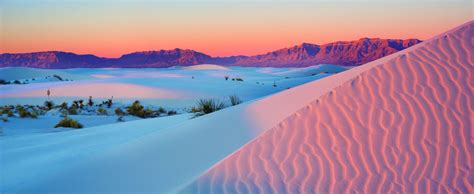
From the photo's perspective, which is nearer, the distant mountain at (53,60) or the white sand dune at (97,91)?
the white sand dune at (97,91)

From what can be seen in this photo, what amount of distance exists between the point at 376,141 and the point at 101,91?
2459 centimetres

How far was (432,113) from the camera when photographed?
21.1 ft

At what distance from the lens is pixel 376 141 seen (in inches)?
243

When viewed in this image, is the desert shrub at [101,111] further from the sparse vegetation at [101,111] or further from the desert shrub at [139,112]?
the desert shrub at [139,112]

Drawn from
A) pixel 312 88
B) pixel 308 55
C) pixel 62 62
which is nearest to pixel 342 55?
pixel 308 55

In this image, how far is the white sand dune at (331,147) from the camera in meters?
5.79

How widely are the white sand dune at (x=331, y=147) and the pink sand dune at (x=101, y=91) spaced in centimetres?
1972

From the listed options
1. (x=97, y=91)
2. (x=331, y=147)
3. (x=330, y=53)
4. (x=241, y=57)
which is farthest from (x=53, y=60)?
(x=331, y=147)

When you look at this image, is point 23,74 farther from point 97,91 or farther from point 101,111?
point 101,111

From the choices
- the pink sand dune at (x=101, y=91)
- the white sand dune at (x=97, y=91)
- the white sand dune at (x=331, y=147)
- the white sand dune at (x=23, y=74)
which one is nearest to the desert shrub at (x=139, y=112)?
the white sand dune at (x=97, y=91)

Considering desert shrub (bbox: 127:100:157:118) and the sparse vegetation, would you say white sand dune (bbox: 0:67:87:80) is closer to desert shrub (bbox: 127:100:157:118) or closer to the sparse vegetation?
the sparse vegetation

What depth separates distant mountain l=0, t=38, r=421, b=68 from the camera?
150 metres

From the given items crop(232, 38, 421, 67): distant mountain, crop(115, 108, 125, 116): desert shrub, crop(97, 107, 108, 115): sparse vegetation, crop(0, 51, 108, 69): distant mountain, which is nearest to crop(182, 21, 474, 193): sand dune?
crop(115, 108, 125, 116): desert shrub

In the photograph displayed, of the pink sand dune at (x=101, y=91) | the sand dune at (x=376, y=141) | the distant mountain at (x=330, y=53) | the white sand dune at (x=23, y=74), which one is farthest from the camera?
the distant mountain at (x=330, y=53)
